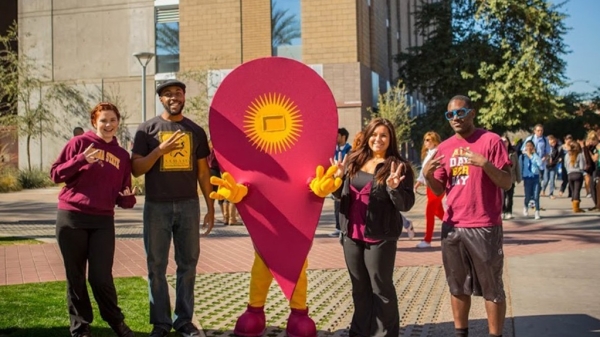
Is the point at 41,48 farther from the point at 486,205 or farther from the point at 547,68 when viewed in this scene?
the point at 486,205

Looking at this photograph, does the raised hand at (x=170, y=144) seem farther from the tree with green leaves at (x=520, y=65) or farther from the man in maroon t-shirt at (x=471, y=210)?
the tree with green leaves at (x=520, y=65)

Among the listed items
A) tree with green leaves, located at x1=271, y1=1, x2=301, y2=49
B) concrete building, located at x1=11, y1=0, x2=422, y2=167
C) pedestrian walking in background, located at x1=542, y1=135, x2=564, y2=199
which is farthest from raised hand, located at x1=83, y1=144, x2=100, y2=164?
tree with green leaves, located at x1=271, y1=1, x2=301, y2=49

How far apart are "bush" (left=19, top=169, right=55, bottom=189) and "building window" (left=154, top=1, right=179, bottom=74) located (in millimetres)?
6245

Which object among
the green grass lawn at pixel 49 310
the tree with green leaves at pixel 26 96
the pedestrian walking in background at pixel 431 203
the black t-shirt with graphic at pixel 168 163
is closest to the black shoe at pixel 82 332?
the green grass lawn at pixel 49 310

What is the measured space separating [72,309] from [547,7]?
2568 centimetres

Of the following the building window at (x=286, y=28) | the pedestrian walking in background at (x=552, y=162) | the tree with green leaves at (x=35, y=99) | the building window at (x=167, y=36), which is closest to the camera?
the pedestrian walking in background at (x=552, y=162)

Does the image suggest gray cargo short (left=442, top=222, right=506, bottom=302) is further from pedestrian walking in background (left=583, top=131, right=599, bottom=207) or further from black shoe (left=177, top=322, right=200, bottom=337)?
pedestrian walking in background (left=583, top=131, right=599, bottom=207)

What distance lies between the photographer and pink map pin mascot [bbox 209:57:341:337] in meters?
4.60

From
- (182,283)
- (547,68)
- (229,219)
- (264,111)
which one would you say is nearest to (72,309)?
(182,283)

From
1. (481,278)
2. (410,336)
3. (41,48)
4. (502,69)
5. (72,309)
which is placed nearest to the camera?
(481,278)

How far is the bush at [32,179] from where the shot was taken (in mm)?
22942

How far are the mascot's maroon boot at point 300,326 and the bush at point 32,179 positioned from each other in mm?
20293

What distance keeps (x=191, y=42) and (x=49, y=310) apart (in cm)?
2101

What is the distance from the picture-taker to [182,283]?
4742 millimetres
